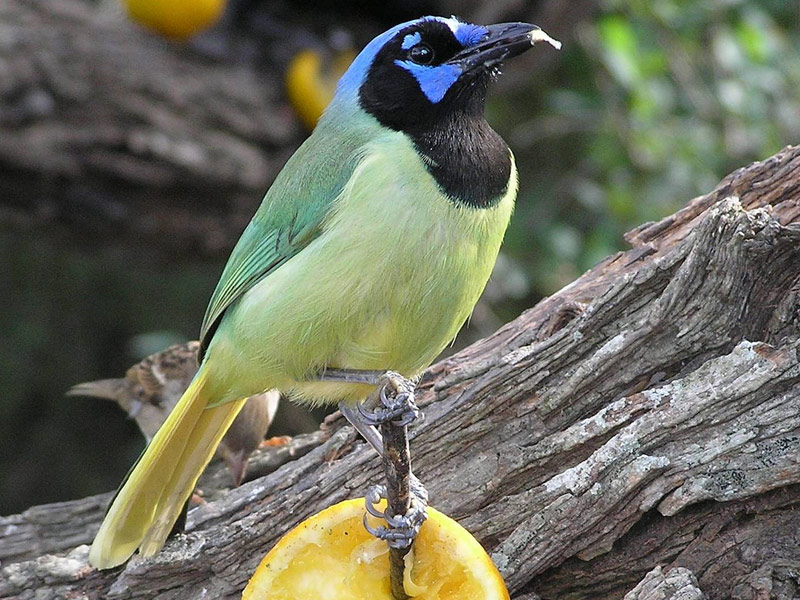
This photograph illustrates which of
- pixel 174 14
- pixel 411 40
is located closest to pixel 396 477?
pixel 411 40

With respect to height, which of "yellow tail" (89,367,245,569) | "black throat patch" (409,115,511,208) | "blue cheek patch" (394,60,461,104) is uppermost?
"blue cheek patch" (394,60,461,104)

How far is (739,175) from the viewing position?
303 centimetres

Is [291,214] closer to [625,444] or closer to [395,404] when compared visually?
[395,404]

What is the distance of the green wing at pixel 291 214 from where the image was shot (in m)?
3.03

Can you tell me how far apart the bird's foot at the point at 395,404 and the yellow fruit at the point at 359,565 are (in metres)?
0.28

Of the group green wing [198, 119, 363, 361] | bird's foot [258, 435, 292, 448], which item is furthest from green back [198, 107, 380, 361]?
bird's foot [258, 435, 292, 448]

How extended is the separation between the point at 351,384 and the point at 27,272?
439cm

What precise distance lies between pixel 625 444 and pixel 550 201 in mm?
3891

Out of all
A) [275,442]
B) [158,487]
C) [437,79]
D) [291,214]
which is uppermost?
[437,79]

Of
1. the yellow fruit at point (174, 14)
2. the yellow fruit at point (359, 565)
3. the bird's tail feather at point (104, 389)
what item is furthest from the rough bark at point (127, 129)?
the yellow fruit at point (359, 565)

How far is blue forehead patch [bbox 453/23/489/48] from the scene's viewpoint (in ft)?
10.0

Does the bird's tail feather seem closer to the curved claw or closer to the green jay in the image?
the green jay

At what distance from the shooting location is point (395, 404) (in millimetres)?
2346

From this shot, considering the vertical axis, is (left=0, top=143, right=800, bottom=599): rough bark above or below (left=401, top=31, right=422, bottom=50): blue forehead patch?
below
